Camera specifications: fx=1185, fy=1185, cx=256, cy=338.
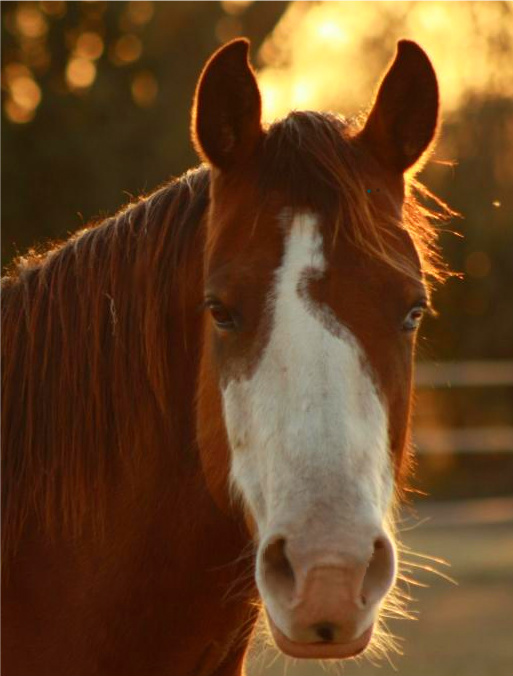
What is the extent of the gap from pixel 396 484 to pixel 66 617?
859mm

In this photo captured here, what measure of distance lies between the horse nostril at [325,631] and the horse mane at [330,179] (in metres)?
0.84

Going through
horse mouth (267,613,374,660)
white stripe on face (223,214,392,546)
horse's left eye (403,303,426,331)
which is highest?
horse's left eye (403,303,426,331)

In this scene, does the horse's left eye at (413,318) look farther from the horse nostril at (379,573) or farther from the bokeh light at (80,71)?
the bokeh light at (80,71)

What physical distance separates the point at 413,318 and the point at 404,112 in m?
0.61

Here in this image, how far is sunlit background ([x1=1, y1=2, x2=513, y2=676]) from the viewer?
1569 cm

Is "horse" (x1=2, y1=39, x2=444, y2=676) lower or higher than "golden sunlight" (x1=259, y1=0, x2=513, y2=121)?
lower

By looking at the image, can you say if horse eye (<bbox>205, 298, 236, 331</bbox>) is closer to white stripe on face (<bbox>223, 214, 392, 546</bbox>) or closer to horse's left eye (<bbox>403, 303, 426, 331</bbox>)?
white stripe on face (<bbox>223, 214, 392, 546</bbox>)

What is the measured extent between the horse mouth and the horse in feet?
0.84

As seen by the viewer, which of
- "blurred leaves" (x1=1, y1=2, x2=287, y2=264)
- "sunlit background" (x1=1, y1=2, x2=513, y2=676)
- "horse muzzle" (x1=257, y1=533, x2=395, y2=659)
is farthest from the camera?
"blurred leaves" (x1=1, y1=2, x2=287, y2=264)

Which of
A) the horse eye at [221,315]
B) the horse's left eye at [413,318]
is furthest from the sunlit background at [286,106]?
the horse eye at [221,315]

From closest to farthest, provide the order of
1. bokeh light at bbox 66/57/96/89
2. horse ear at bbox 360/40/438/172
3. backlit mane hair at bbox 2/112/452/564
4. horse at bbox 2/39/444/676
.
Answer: horse at bbox 2/39/444/676
backlit mane hair at bbox 2/112/452/564
horse ear at bbox 360/40/438/172
bokeh light at bbox 66/57/96/89

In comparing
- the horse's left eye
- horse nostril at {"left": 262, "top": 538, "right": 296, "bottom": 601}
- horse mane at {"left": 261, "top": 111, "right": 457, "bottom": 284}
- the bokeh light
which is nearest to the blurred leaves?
the bokeh light

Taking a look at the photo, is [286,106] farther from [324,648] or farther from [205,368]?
[324,648]

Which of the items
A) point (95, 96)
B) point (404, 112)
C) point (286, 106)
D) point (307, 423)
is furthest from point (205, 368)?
point (95, 96)
